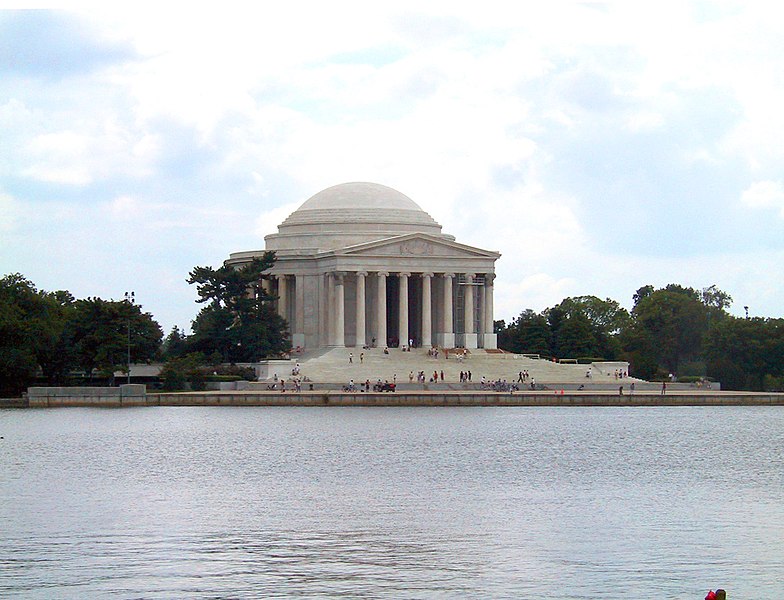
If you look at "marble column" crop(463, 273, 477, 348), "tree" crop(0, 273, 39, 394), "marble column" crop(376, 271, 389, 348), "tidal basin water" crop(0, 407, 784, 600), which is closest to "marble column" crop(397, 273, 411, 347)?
"marble column" crop(376, 271, 389, 348)

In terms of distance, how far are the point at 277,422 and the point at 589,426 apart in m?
16.9

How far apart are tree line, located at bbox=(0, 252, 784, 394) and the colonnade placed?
4.91m

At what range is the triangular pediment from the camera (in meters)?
139

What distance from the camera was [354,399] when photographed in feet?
349

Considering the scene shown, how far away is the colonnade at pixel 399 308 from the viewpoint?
463ft

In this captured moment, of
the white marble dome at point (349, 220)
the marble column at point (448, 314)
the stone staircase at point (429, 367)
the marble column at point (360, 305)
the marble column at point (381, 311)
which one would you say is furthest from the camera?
the white marble dome at point (349, 220)

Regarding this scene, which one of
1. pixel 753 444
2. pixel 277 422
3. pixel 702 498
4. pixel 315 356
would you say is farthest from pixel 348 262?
pixel 702 498

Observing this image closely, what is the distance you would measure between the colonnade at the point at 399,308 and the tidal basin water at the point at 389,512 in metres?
54.9

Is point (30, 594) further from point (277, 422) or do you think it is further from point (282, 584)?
point (277, 422)

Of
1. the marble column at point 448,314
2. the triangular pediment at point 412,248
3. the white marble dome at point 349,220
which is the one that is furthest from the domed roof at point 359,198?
the marble column at point 448,314

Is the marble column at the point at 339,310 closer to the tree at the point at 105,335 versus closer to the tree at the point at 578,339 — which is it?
the tree at the point at 578,339

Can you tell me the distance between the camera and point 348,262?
13950cm

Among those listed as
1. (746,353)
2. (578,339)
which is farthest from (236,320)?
(746,353)

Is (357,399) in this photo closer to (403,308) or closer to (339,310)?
(339,310)
